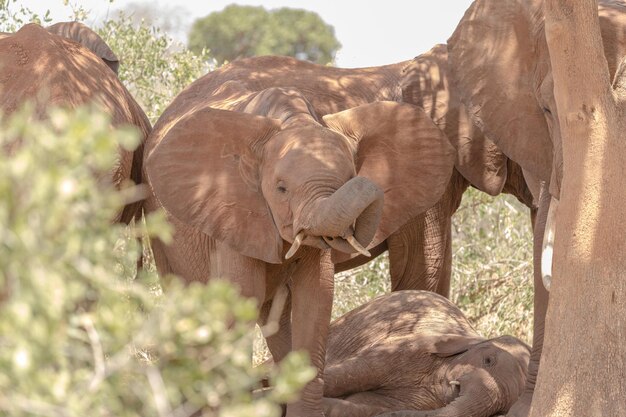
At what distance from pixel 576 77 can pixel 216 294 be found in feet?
8.98

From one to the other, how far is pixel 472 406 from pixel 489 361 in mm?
302

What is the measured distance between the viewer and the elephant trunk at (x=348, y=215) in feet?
16.9

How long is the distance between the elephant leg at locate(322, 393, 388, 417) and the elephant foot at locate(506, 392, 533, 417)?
68cm

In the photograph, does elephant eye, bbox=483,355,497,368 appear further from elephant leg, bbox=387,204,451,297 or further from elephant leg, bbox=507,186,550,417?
elephant leg, bbox=387,204,451,297

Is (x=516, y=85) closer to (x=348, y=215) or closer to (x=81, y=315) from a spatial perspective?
(x=348, y=215)

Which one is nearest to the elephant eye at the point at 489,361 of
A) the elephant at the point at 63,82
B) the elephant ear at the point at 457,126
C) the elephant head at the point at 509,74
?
the elephant head at the point at 509,74

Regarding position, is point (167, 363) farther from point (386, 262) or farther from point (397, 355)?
point (386, 262)

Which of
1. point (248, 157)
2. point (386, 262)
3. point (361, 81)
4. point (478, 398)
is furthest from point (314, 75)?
point (386, 262)

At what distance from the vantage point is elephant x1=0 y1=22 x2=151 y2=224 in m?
6.53

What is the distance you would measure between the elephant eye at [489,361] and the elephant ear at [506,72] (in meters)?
0.83

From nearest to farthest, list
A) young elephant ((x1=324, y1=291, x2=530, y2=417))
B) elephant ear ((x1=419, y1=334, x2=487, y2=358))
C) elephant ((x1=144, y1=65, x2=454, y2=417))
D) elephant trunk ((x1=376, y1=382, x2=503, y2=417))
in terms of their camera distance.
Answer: elephant ((x1=144, y1=65, x2=454, y2=417)), elephant trunk ((x1=376, y1=382, x2=503, y2=417)), young elephant ((x1=324, y1=291, x2=530, y2=417)), elephant ear ((x1=419, y1=334, x2=487, y2=358))

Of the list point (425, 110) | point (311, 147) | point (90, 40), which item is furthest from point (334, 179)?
point (90, 40)

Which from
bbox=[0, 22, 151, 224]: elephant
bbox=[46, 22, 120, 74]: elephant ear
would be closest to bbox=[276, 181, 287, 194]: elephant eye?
bbox=[0, 22, 151, 224]: elephant

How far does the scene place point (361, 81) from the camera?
7.59 metres
